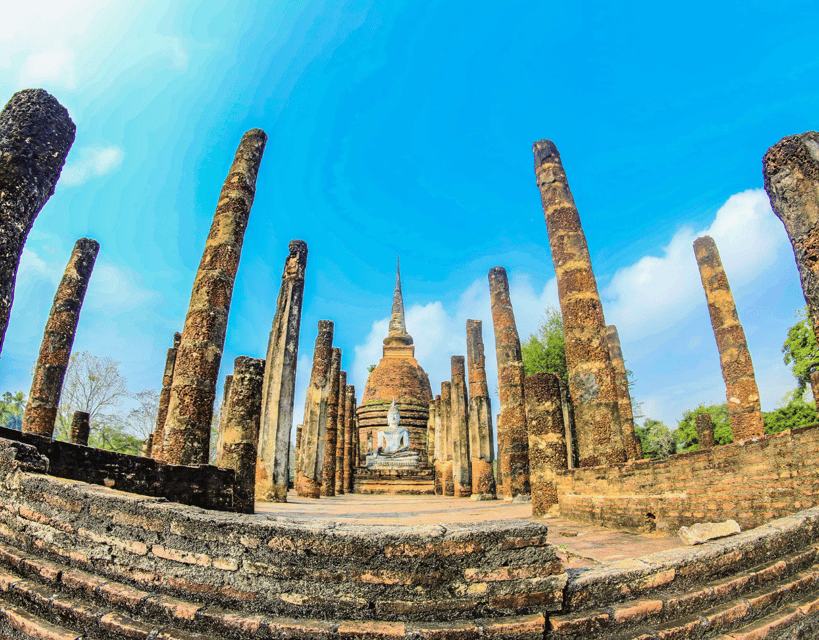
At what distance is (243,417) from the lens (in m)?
6.45

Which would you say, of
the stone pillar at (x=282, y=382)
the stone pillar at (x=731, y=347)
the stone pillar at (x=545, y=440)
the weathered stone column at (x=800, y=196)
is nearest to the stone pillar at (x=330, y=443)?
the stone pillar at (x=282, y=382)

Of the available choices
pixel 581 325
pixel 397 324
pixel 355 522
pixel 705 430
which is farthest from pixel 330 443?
pixel 397 324

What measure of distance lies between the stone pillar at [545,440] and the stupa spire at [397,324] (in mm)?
33652

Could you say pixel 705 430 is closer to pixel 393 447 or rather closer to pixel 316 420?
pixel 316 420

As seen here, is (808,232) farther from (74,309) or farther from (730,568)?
(74,309)

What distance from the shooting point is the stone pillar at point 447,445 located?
15.8 meters

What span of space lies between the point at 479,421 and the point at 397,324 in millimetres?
29948

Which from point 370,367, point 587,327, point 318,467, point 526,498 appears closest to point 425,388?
point 370,367

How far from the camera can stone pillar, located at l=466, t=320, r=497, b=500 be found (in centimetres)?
1277

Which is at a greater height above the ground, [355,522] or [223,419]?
[223,419]

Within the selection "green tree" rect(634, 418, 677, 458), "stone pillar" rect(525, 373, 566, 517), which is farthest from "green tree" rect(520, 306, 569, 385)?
"stone pillar" rect(525, 373, 566, 517)

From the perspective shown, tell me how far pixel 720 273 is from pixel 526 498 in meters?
7.30

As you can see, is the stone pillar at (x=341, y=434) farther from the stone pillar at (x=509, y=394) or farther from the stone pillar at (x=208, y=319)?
the stone pillar at (x=208, y=319)

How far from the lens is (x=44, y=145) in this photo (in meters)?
4.87
